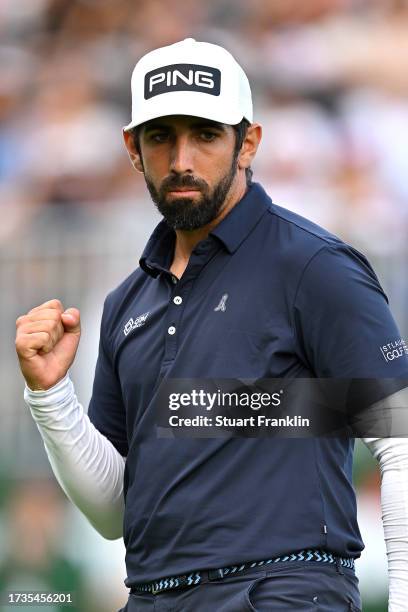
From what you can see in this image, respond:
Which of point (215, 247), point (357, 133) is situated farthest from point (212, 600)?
point (357, 133)

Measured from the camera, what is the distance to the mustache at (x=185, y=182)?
217 cm

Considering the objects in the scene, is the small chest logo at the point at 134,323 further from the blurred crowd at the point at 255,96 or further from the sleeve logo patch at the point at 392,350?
the blurred crowd at the point at 255,96

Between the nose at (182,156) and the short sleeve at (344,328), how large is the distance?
0.32 m

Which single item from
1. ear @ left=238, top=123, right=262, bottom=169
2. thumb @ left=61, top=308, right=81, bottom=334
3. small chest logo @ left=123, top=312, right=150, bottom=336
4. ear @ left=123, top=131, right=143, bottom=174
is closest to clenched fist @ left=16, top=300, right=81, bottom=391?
thumb @ left=61, top=308, right=81, bottom=334

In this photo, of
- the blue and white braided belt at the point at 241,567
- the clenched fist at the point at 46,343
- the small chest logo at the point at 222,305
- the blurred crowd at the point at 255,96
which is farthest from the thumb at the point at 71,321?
the blurred crowd at the point at 255,96

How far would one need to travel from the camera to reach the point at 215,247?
86.4 inches

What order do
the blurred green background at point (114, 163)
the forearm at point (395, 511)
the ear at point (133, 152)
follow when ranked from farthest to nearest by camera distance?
the blurred green background at point (114, 163) < the ear at point (133, 152) < the forearm at point (395, 511)

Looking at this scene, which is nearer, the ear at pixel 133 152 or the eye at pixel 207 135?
the eye at pixel 207 135

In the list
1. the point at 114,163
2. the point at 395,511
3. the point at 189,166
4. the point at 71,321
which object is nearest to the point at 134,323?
the point at 71,321

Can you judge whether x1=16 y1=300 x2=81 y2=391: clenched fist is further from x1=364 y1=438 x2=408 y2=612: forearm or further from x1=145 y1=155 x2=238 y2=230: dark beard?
x1=364 y1=438 x2=408 y2=612: forearm

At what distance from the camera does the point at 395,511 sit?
1956 millimetres

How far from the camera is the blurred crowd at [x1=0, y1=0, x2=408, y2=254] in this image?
223 inches

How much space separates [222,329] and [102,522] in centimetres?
63

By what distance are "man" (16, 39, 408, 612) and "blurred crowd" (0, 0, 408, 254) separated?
3.09 meters
